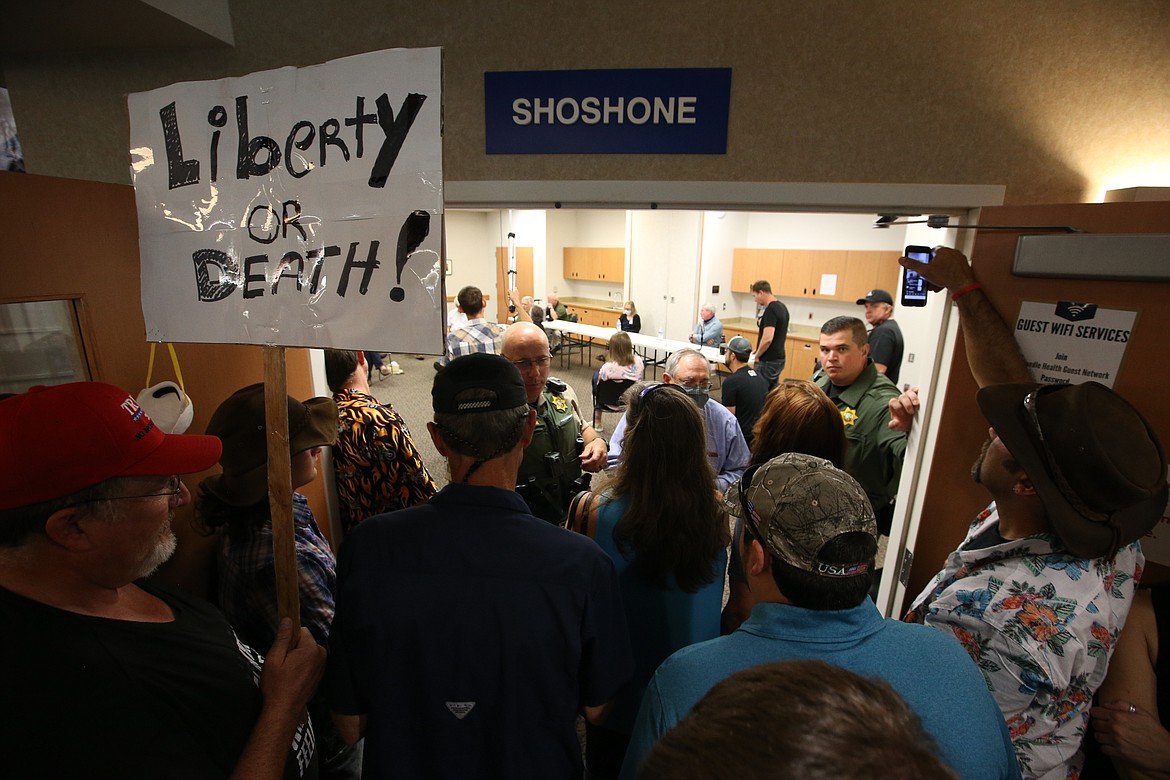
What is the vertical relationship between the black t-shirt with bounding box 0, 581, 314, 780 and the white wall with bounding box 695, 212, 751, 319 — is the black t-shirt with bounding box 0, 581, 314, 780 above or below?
below

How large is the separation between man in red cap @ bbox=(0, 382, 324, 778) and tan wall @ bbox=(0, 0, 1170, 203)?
53.4 inches

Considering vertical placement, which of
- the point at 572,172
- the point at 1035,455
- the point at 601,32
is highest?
the point at 601,32

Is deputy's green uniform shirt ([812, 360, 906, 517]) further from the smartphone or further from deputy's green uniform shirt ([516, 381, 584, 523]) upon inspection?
deputy's green uniform shirt ([516, 381, 584, 523])

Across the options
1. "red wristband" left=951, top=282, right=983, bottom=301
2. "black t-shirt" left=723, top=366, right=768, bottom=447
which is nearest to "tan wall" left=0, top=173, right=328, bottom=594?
"red wristband" left=951, top=282, right=983, bottom=301

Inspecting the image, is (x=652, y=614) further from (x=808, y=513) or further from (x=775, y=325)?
(x=775, y=325)

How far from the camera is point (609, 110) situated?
176 centimetres

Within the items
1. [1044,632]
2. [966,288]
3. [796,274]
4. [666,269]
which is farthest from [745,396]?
[666,269]

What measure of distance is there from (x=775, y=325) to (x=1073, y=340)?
4.49 meters

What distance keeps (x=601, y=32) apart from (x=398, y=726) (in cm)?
205

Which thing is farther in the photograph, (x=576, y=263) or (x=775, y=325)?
(x=576, y=263)

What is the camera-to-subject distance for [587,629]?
3.35ft

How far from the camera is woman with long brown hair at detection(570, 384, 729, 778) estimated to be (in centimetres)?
137

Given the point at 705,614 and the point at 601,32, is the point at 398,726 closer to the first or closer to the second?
the point at 705,614

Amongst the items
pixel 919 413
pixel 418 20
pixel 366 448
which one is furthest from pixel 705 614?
pixel 418 20
